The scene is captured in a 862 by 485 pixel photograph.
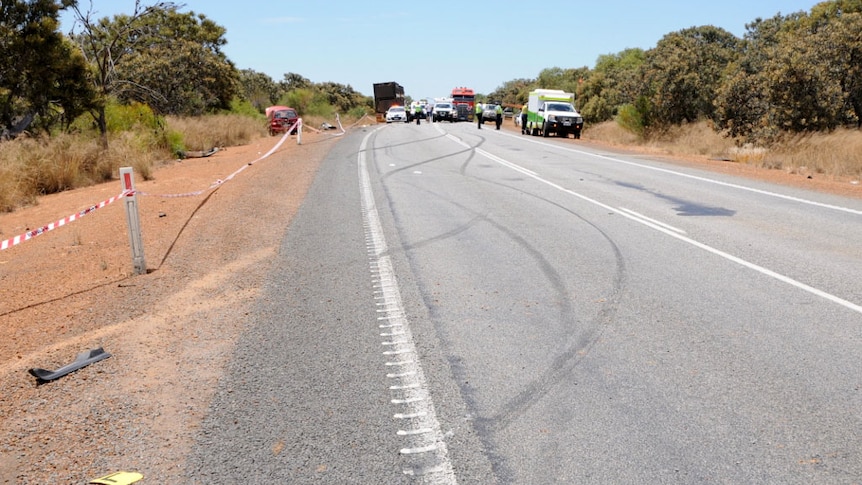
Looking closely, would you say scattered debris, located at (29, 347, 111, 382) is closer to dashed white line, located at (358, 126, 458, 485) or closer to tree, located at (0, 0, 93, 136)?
dashed white line, located at (358, 126, 458, 485)

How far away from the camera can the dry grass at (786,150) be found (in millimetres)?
18984

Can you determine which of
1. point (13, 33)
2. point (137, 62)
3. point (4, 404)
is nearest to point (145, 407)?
point (4, 404)

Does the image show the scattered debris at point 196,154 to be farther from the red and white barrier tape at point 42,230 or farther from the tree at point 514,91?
the tree at point 514,91

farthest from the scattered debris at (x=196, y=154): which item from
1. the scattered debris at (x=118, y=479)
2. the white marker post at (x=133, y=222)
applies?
the scattered debris at (x=118, y=479)

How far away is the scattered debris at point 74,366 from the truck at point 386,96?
222ft

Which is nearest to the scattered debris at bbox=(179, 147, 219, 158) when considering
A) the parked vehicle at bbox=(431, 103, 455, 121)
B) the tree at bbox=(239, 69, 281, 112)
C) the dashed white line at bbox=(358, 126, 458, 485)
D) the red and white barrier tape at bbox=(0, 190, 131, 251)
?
the red and white barrier tape at bbox=(0, 190, 131, 251)

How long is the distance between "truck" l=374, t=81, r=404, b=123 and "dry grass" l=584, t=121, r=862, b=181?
4117 centimetres

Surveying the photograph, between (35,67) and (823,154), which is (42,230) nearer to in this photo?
(35,67)

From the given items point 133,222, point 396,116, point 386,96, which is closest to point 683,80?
point 133,222

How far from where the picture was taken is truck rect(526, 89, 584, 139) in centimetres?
3975

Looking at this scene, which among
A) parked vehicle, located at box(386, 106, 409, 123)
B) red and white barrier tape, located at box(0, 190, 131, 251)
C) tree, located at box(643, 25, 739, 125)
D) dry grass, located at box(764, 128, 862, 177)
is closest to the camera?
red and white barrier tape, located at box(0, 190, 131, 251)

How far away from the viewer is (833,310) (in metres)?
6.09

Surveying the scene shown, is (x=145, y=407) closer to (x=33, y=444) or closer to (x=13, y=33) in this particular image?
(x=33, y=444)

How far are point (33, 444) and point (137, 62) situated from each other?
34674 millimetres
